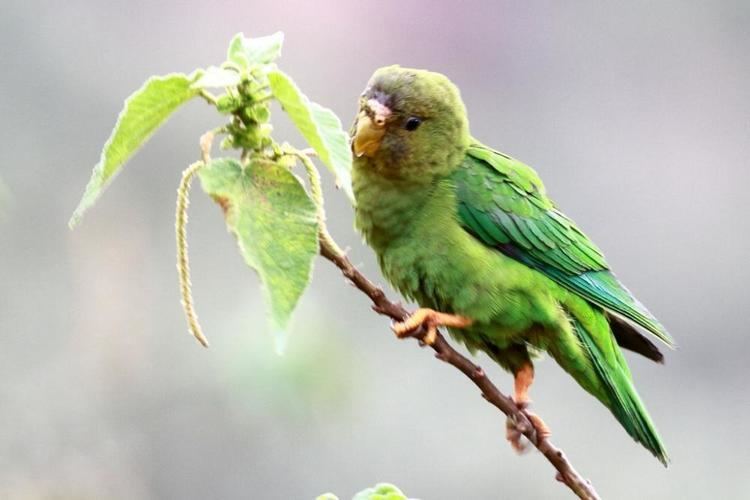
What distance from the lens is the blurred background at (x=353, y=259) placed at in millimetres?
3344

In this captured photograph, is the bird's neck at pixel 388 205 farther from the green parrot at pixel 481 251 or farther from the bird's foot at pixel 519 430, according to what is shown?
the bird's foot at pixel 519 430

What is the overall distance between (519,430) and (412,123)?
2.02 ft

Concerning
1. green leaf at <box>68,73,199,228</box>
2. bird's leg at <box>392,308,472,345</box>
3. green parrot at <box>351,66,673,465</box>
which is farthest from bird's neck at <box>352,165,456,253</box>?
green leaf at <box>68,73,199,228</box>

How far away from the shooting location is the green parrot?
1922 mm

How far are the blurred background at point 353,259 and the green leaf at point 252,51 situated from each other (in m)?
1.68

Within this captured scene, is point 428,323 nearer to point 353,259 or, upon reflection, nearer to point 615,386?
point 615,386

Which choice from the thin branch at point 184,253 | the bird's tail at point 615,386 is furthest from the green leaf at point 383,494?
the bird's tail at point 615,386

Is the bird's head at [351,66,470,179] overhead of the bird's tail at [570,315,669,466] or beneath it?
overhead

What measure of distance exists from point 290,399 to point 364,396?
0.43 metres

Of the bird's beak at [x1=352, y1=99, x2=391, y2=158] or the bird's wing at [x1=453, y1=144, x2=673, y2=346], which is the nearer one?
the bird's beak at [x1=352, y1=99, x2=391, y2=158]

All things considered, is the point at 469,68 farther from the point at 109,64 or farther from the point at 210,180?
the point at 210,180

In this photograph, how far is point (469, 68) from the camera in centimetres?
486

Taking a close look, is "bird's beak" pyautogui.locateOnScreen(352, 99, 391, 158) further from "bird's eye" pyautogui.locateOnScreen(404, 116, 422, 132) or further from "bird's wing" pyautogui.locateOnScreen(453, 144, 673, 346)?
"bird's wing" pyautogui.locateOnScreen(453, 144, 673, 346)

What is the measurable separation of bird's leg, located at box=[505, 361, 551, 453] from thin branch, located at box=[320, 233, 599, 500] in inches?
0.6
